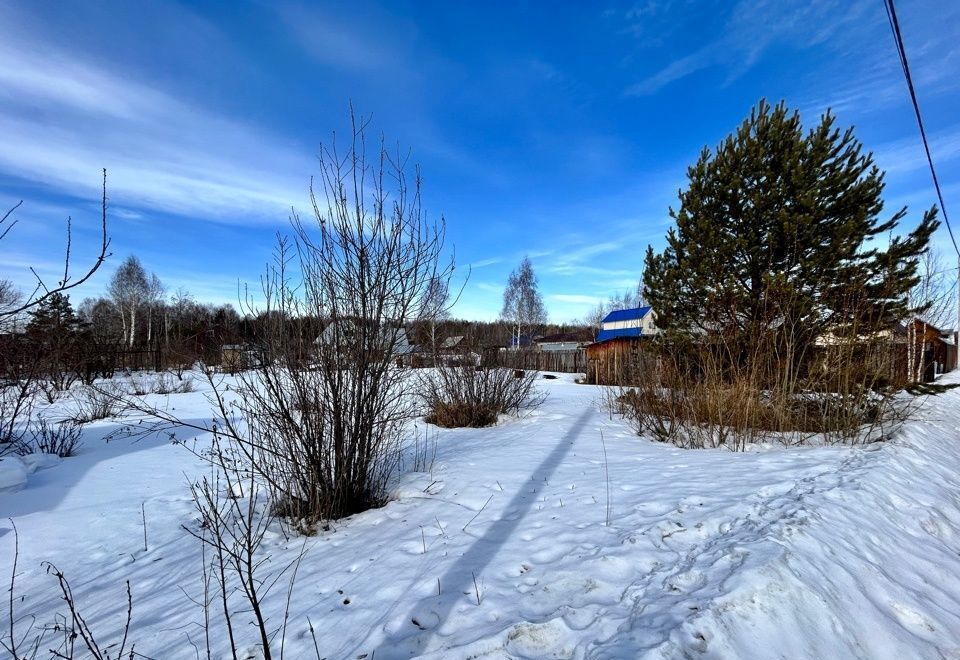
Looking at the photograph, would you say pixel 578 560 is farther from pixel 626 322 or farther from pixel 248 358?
pixel 626 322

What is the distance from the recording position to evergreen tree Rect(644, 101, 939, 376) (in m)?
7.20

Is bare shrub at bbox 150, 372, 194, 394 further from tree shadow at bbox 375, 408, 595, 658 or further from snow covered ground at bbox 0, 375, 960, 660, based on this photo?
tree shadow at bbox 375, 408, 595, 658

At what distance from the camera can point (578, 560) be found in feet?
7.86

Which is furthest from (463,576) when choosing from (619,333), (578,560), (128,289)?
(128,289)

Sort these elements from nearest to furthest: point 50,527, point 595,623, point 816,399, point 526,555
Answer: point 595,623 → point 526,555 → point 50,527 → point 816,399

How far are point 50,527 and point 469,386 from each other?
5.30 meters

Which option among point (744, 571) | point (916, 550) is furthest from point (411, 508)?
point (916, 550)

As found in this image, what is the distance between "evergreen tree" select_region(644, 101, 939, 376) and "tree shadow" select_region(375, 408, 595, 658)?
188 inches

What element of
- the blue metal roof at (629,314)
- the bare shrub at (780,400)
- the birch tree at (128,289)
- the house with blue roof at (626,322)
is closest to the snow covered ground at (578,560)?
the bare shrub at (780,400)

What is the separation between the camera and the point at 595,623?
182 cm

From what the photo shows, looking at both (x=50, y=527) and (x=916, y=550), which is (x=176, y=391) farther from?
(x=916, y=550)

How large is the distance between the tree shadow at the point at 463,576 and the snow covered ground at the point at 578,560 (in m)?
0.01

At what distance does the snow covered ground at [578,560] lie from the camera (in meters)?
1.76

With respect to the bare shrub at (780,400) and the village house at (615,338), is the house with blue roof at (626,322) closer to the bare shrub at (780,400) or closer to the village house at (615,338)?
the village house at (615,338)
